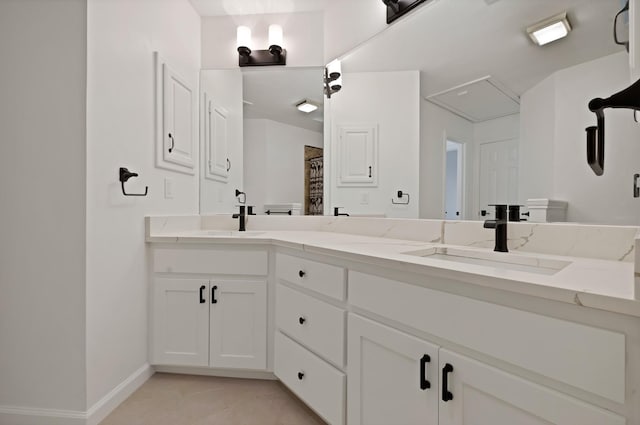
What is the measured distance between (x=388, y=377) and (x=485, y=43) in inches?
56.3

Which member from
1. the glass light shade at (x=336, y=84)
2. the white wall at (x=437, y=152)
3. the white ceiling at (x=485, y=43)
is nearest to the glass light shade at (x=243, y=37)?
the glass light shade at (x=336, y=84)

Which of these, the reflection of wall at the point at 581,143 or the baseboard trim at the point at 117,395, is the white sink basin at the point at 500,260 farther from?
the baseboard trim at the point at 117,395

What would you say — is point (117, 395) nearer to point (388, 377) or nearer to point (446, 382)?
point (388, 377)

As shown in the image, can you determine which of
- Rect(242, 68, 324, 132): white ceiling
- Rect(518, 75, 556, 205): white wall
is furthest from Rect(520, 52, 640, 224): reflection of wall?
Rect(242, 68, 324, 132): white ceiling

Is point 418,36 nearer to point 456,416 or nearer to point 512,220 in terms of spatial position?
point 512,220

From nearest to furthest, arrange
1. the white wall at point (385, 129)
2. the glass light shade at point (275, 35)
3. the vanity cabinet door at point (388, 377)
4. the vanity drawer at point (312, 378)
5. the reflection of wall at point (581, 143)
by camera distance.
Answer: the vanity cabinet door at point (388, 377) → the reflection of wall at point (581, 143) → the vanity drawer at point (312, 378) → the white wall at point (385, 129) → the glass light shade at point (275, 35)

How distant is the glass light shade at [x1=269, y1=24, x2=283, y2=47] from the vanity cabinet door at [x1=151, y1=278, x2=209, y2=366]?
177cm

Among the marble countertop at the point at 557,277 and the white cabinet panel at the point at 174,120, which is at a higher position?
the white cabinet panel at the point at 174,120

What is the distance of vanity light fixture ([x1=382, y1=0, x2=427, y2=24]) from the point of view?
1.77 m

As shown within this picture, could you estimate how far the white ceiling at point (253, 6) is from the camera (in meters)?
2.31

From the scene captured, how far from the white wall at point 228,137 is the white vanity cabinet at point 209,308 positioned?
681 mm

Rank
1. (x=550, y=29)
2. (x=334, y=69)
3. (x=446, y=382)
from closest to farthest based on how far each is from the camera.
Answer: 1. (x=446, y=382)
2. (x=550, y=29)
3. (x=334, y=69)

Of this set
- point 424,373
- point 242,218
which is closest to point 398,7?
point 242,218

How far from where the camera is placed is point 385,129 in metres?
1.82
